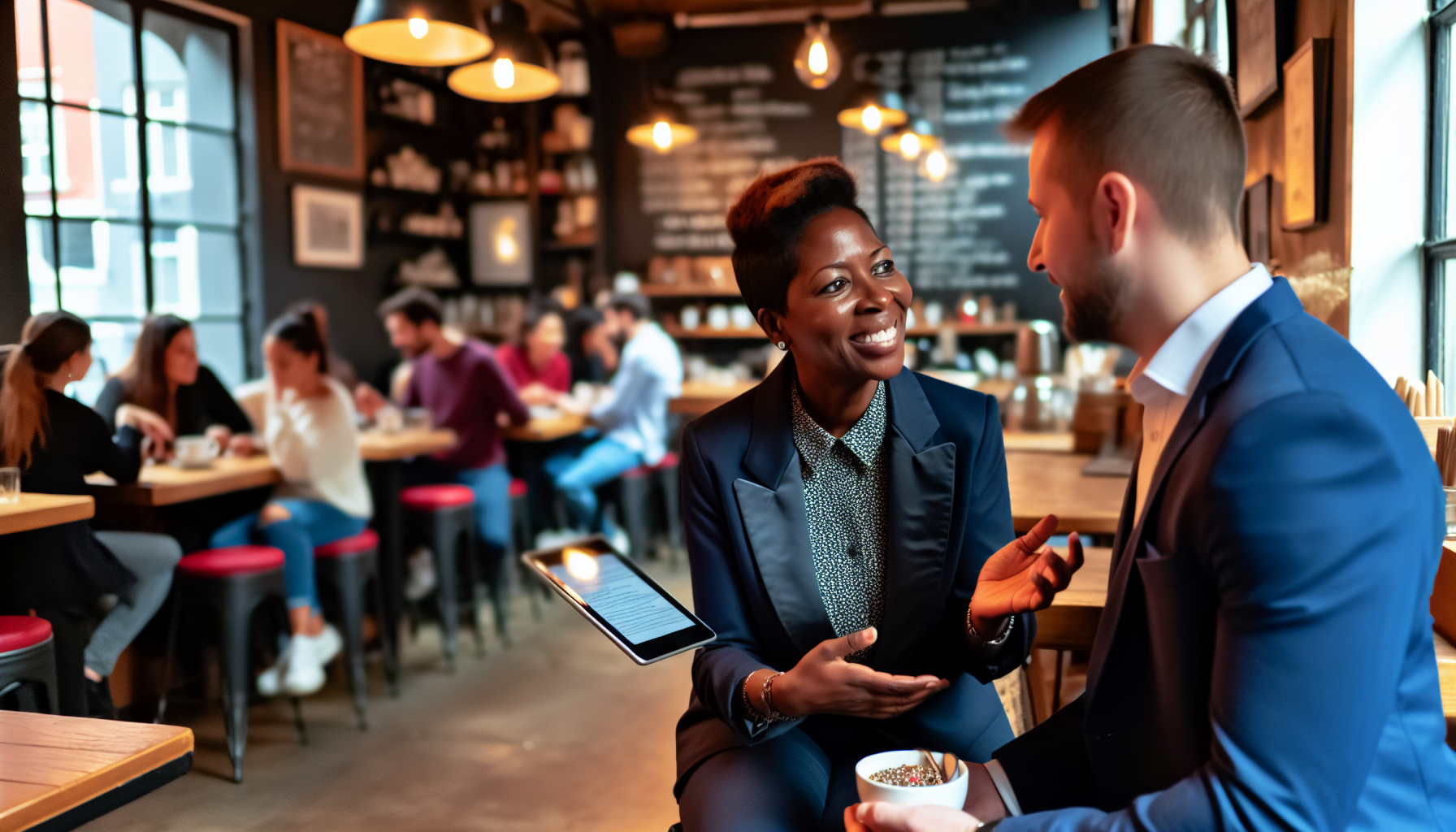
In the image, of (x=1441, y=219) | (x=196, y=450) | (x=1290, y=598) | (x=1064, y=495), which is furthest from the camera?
(x=196, y=450)

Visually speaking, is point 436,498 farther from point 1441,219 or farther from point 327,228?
point 1441,219

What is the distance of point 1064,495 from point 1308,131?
3.43ft

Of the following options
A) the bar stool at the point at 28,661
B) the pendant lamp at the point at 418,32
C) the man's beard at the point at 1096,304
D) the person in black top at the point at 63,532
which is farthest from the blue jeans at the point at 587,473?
the man's beard at the point at 1096,304

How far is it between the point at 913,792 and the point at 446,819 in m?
2.19

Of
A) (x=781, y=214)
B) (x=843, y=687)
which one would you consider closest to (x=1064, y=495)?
(x=781, y=214)

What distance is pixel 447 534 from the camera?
170 inches

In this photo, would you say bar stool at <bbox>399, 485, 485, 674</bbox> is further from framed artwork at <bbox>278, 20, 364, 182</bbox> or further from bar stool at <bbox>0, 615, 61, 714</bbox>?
bar stool at <bbox>0, 615, 61, 714</bbox>

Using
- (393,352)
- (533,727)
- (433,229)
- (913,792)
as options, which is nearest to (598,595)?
(913,792)

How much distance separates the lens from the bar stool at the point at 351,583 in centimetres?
361

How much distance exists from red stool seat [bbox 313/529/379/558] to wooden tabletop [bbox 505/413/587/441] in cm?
136

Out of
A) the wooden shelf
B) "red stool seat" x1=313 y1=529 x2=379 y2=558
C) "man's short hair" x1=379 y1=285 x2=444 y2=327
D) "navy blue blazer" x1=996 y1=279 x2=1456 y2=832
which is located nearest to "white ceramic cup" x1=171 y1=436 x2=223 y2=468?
"red stool seat" x1=313 y1=529 x2=379 y2=558

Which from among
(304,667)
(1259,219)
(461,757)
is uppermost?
(1259,219)

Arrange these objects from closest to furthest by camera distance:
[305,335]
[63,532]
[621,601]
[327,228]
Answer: [621,601], [63,532], [305,335], [327,228]

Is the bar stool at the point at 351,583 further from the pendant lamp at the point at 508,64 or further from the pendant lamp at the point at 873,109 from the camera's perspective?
the pendant lamp at the point at 873,109
